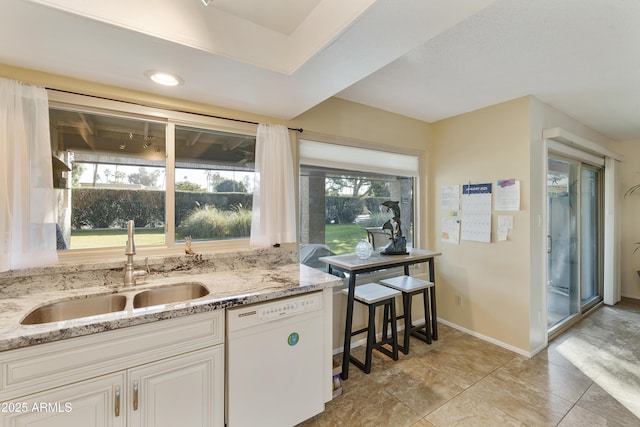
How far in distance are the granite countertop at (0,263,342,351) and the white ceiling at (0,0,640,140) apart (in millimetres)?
1251

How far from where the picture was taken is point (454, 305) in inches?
124

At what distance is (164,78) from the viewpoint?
1.61 m

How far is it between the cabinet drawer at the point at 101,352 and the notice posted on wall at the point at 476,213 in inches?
105

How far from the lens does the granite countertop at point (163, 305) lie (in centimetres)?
106

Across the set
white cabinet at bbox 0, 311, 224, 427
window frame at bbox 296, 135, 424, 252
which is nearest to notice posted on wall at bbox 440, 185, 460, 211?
window frame at bbox 296, 135, 424, 252

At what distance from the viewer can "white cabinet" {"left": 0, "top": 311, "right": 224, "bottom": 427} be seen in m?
1.03

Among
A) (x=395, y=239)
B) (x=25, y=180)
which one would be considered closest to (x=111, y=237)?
(x=25, y=180)

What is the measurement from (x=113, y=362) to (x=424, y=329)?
114 inches

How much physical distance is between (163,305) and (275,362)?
27.4 inches

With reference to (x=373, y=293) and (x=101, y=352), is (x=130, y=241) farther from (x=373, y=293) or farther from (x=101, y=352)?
(x=373, y=293)

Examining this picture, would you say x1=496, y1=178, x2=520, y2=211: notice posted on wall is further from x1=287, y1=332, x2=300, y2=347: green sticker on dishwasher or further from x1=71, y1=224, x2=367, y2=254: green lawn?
x1=71, y1=224, x2=367, y2=254: green lawn

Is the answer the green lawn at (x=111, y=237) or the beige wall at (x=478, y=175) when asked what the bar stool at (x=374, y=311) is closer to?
the beige wall at (x=478, y=175)

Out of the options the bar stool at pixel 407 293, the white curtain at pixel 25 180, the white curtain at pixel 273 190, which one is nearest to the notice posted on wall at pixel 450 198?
the bar stool at pixel 407 293

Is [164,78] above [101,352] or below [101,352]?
above
